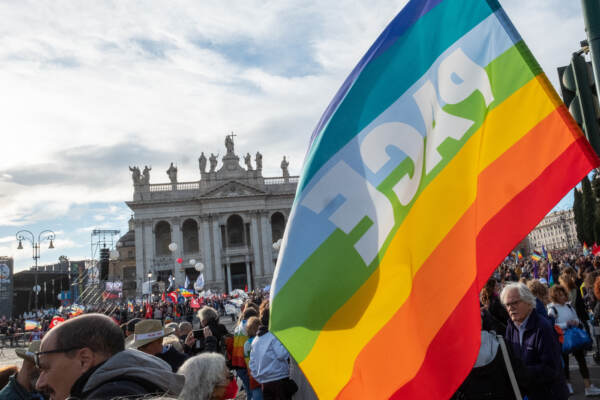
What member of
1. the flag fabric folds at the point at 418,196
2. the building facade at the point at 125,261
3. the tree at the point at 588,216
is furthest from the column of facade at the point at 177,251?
the flag fabric folds at the point at 418,196

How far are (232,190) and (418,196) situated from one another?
49.6 m

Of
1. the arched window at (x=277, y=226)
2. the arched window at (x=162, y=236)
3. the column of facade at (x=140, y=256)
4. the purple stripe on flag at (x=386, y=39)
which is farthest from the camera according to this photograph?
the arched window at (x=277, y=226)

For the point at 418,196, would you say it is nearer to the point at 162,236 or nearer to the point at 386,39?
the point at 386,39

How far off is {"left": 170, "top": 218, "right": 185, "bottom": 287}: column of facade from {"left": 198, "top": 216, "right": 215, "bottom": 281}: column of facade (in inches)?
84.1

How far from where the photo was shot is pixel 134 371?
6.30 ft

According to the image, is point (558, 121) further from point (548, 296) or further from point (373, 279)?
point (548, 296)

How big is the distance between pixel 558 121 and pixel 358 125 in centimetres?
120

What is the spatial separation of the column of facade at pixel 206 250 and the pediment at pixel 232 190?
283 cm

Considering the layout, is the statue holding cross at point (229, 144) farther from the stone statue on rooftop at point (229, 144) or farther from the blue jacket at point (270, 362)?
the blue jacket at point (270, 362)

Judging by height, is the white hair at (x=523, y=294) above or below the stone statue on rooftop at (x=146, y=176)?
below

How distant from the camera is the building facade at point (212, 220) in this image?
49.7 meters


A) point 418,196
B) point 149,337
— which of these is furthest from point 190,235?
point 418,196

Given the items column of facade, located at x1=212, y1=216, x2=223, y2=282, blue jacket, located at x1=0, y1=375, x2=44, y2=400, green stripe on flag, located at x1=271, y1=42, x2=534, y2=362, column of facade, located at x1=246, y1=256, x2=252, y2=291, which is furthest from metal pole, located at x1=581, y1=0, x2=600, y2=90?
column of facade, located at x1=246, y1=256, x2=252, y2=291

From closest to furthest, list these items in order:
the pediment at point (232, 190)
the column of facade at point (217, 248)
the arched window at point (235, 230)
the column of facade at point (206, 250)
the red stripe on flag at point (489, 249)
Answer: the red stripe on flag at point (489, 249) → the column of facade at point (206, 250) → the column of facade at point (217, 248) → the pediment at point (232, 190) → the arched window at point (235, 230)
